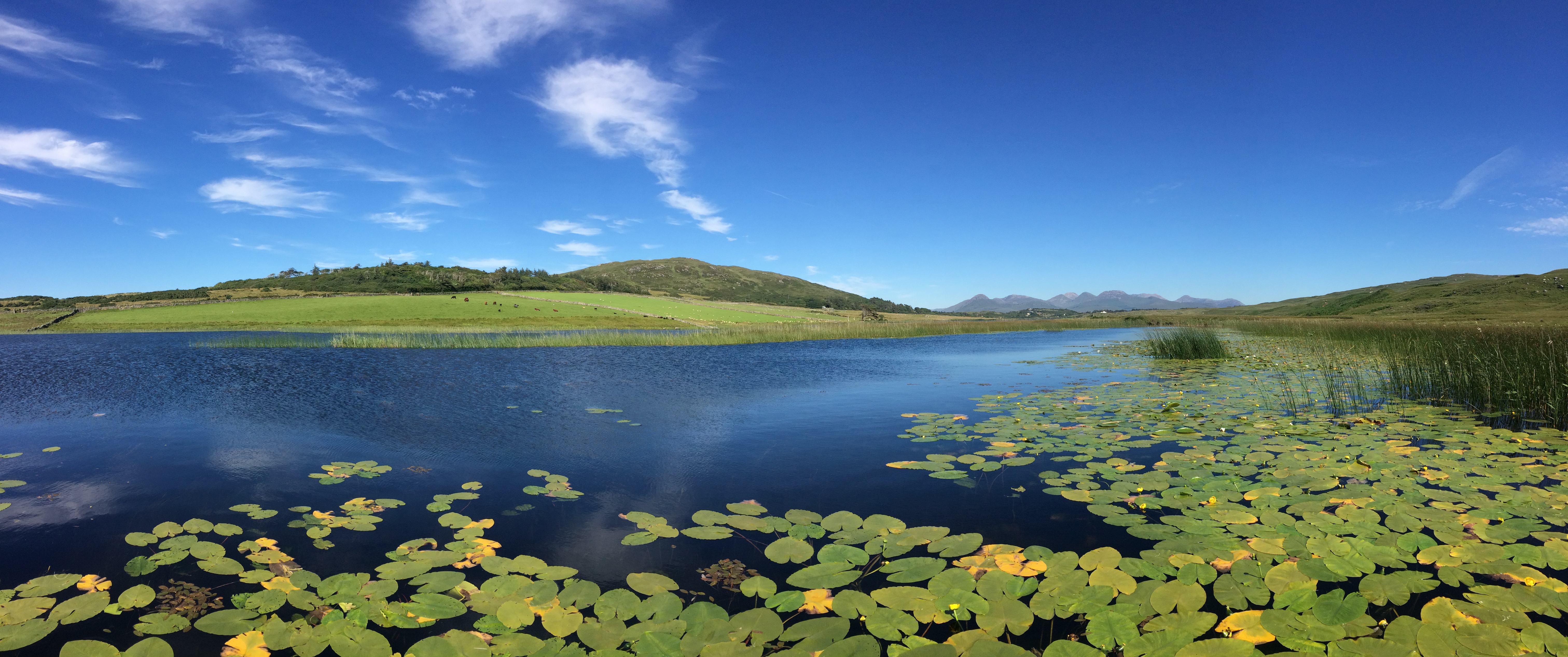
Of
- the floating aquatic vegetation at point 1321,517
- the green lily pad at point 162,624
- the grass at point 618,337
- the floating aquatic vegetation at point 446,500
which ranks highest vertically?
the grass at point 618,337

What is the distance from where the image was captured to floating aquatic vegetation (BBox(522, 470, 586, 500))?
6645 millimetres

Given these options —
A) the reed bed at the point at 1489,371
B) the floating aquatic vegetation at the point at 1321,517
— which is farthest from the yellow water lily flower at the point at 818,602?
the reed bed at the point at 1489,371

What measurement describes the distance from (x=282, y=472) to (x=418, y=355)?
70.2ft

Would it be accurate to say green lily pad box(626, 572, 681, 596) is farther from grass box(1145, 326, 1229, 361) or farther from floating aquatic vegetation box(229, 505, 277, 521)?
grass box(1145, 326, 1229, 361)

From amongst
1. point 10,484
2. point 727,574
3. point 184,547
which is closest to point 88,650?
point 184,547

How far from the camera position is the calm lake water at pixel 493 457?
5.14 meters

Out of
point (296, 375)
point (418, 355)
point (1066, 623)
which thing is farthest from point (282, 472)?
point (418, 355)

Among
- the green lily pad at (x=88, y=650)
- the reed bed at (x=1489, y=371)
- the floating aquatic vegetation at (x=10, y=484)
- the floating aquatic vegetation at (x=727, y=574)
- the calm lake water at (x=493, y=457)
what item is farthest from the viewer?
the reed bed at (x=1489, y=371)

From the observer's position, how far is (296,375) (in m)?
19.3

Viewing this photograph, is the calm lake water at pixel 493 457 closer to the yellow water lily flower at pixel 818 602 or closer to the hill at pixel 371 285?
the yellow water lily flower at pixel 818 602

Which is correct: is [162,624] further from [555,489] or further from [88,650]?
[555,489]

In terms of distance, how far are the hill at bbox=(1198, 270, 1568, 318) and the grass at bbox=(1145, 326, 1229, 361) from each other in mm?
26820

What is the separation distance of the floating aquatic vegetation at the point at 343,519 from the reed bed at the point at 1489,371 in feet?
50.7

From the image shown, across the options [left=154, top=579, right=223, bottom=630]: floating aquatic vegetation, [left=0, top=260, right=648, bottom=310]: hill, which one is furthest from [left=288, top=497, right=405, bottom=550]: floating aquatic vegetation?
[left=0, top=260, right=648, bottom=310]: hill
